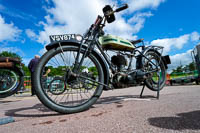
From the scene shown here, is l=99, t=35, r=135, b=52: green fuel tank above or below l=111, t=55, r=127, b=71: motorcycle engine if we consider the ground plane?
above

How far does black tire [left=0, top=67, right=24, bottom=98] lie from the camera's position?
376 centimetres

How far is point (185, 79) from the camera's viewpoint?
8.71 meters

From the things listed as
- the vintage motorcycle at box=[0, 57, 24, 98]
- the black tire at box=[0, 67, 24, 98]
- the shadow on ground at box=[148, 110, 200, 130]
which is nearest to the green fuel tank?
the shadow on ground at box=[148, 110, 200, 130]

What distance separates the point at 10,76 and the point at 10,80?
0.49 ft

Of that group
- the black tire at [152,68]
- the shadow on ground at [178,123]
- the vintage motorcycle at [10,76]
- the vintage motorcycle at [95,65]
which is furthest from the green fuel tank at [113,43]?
the vintage motorcycle at [10,76]

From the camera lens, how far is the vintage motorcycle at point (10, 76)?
11.8 ft

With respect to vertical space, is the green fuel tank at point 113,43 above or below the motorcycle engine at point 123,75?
above

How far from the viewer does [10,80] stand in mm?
3947

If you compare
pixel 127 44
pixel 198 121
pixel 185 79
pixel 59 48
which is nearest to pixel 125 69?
pixel 127 44

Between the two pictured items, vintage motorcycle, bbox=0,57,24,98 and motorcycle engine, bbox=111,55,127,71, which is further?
vintage motorcycle, bbox=0,57,24,98

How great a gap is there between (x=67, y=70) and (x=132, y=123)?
128 cm

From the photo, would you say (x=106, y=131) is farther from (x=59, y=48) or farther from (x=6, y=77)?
(x=6, y=77)

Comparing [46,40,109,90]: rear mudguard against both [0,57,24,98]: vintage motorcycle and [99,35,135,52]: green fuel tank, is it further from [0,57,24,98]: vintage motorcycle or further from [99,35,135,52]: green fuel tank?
[0,57,24,98]: vintage motorcycle

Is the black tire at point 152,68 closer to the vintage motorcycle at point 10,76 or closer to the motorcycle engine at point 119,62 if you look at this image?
the motorcycle engine at point 119,62
